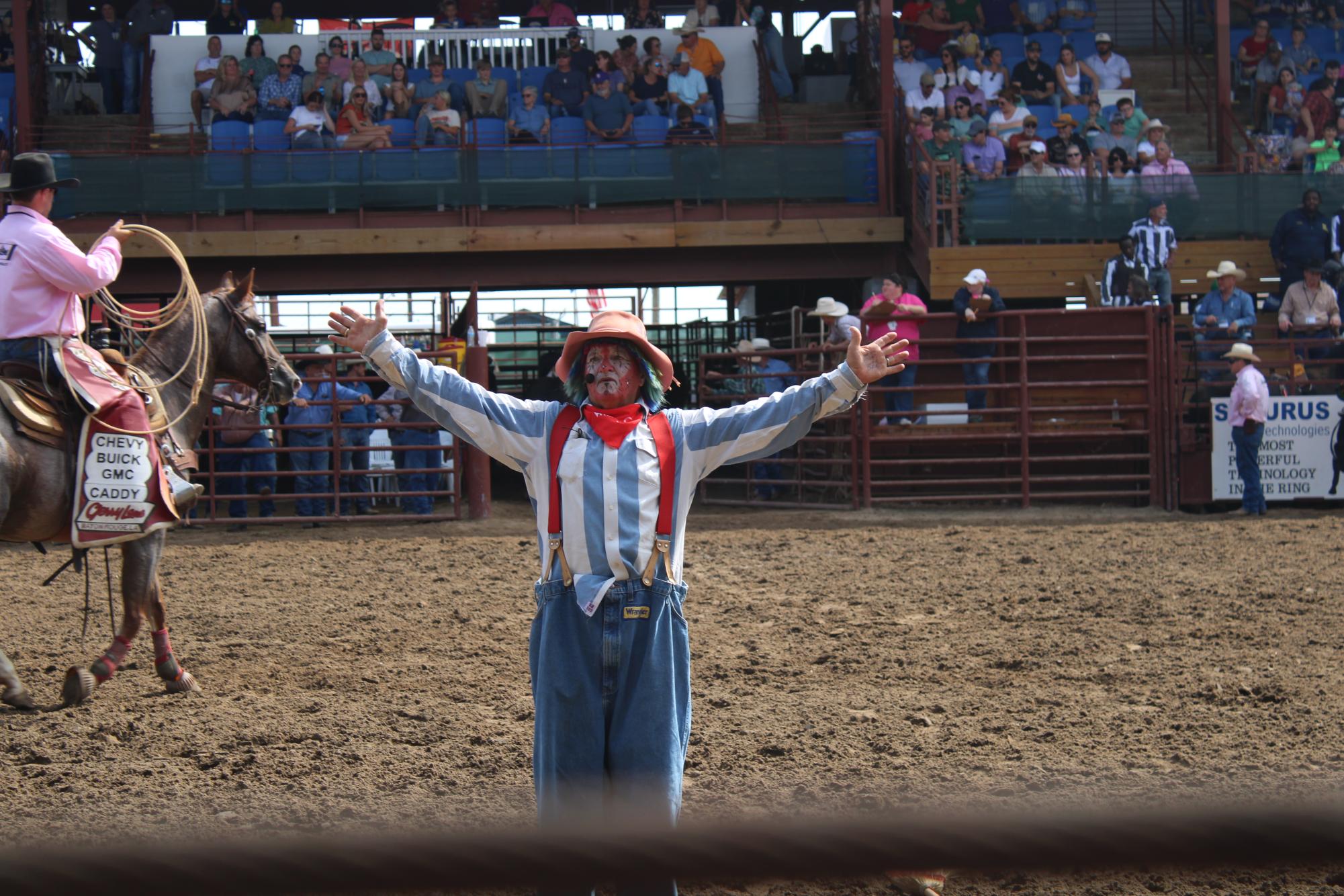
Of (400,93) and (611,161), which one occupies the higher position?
(400,93)

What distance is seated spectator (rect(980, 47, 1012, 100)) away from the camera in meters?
18.5

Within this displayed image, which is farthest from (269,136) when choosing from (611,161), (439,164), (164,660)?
(164,660)

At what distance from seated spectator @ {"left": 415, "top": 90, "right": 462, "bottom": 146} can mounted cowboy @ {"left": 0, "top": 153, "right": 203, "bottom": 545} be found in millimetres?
11279

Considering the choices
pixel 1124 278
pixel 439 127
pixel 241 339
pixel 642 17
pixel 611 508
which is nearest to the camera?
pixel 611 508

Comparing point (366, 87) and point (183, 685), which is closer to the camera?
point (183, 685)

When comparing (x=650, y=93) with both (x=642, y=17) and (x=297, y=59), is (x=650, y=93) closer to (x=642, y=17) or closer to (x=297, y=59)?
(x=642, y=17)

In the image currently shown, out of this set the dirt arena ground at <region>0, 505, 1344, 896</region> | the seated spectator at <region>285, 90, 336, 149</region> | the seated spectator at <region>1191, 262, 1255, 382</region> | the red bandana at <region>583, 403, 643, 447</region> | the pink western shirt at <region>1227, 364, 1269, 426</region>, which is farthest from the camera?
the seated spectator at <region>285, 90, 336, 149</region>

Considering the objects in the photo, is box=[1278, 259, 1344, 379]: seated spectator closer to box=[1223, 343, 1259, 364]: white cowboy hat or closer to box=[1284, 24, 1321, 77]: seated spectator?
box=[1223, 343, 1259, 364]: white cowboy hat

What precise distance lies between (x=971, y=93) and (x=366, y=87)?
7960 millimetres

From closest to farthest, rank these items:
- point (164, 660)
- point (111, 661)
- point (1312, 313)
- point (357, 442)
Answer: point (111, 661), point (164, 660), point (357, 442), point (1312, 313)

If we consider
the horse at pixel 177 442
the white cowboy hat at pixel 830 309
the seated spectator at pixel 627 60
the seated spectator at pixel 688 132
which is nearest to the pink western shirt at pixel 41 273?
the horse at pixel 177 442

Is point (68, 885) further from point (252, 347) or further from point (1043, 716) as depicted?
point (252, 347)

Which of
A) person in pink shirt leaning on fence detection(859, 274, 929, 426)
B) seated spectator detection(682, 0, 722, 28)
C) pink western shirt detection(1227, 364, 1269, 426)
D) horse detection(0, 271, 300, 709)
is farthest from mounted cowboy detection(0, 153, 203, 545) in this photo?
seated spectator detection(682, 0, 722, 28)

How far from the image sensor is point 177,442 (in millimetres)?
7035
